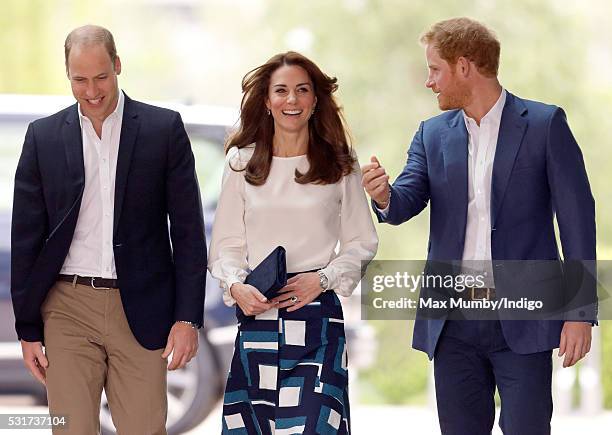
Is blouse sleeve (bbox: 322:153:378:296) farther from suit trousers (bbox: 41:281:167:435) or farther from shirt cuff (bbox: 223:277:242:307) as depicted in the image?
suit trousers (bbox: 41:281:167:435)

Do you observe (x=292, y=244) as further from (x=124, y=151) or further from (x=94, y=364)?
(x=94, y=364)

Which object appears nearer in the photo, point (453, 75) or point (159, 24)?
point (453, 75)

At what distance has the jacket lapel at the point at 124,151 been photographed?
3553 millimetres

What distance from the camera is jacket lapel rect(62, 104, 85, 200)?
11.7ft

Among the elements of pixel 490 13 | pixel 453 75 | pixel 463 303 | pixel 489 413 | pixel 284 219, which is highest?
pixel 490 13

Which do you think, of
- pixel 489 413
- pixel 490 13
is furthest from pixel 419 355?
pixel 489 413

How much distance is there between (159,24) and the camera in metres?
9.92

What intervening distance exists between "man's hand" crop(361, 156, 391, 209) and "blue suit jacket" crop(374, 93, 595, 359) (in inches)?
3.2

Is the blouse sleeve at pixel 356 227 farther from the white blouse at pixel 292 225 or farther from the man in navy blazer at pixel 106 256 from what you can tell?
the man in navy blazer at pixel 106 256

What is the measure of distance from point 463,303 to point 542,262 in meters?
0.25

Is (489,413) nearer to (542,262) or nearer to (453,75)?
(542,262)

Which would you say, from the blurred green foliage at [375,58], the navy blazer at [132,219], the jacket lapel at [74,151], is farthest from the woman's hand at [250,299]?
the blurred green foliage at [375,58]

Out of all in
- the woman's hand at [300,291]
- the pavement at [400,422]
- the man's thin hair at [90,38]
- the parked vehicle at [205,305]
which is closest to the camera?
the man's thin hair at [90,38]

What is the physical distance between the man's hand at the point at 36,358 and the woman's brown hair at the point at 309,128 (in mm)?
754
